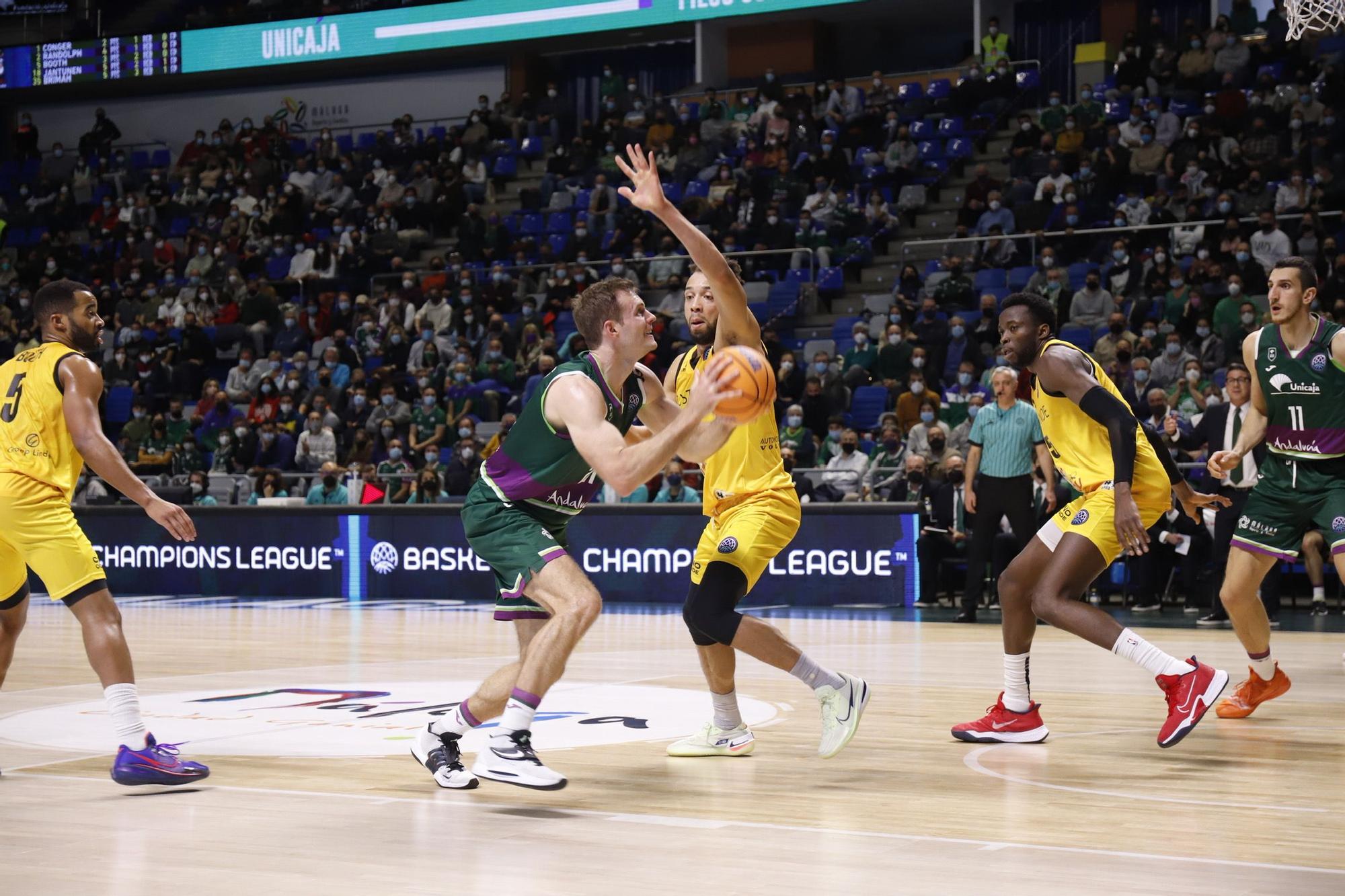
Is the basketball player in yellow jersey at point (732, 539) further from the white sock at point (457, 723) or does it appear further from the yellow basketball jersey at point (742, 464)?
the white sock at point (457, 723)

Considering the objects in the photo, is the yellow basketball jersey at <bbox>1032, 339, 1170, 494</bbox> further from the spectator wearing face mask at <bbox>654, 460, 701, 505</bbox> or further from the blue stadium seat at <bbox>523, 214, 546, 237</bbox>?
the blue stadium seat at <bbox>523, 214, 546, 237</bbox>

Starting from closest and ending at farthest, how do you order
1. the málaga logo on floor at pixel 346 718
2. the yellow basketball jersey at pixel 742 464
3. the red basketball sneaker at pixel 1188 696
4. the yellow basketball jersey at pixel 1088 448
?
1. the red basketball sneaker at pixel 1188 696
2. the yellow basketball jersey at pixel 742 464
3. the yellow basketball jersey at pixel 1088 448
4. the málaga logo on floor at pixel 346 718

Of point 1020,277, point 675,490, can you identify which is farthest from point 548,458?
point 1020,277

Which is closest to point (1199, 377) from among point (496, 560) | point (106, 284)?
point (496, 560)

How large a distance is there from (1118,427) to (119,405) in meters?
20.9

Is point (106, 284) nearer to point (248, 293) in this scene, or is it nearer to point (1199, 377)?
point (248, 293)

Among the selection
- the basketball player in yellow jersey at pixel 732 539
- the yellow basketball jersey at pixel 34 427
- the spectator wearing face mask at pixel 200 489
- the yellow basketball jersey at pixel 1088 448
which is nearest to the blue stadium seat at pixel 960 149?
the spectator wearing face mask at pixel 200 489

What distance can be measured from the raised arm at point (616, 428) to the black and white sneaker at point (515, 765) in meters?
1.01

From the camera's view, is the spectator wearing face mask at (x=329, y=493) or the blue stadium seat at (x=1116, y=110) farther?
the blue stadium seat at (x=1116, y=110)

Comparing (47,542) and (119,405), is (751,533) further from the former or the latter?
(119,405)

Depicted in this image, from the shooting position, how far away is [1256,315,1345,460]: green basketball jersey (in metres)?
7.51

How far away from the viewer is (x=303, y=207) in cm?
2820

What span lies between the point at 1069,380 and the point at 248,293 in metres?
21.1

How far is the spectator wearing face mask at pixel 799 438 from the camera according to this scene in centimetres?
1727
